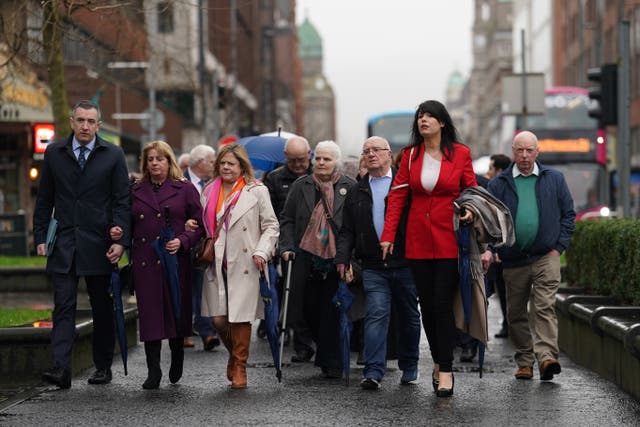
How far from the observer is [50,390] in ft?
33.7

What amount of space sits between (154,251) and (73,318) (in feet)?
2.36

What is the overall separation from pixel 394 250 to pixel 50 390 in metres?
2.53

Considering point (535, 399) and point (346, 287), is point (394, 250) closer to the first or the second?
point (346, 287)

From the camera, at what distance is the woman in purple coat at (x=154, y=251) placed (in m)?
10.5

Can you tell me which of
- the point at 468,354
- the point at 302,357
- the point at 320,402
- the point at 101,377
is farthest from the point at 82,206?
the point at 468,354

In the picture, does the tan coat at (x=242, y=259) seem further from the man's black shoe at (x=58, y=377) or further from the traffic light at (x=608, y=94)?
the traffic light at (x=608, y=94)

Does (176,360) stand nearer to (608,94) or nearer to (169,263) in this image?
(169,263)

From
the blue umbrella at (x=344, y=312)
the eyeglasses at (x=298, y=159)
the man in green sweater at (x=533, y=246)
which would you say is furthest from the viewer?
the eyeglasses at (x=298, y=159)

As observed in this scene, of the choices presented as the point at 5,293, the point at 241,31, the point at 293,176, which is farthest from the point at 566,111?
the point at 241,31

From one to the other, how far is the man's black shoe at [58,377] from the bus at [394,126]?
37242 millimetres

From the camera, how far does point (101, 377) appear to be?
10.7 meters

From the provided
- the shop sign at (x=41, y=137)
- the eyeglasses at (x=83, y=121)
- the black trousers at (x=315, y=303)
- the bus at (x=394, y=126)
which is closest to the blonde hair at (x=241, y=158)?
the eyeglasses at (x=83, y=121)

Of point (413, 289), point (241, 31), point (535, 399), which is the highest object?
point (241, 31)

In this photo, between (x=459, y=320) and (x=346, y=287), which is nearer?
(x=459, y=320)
